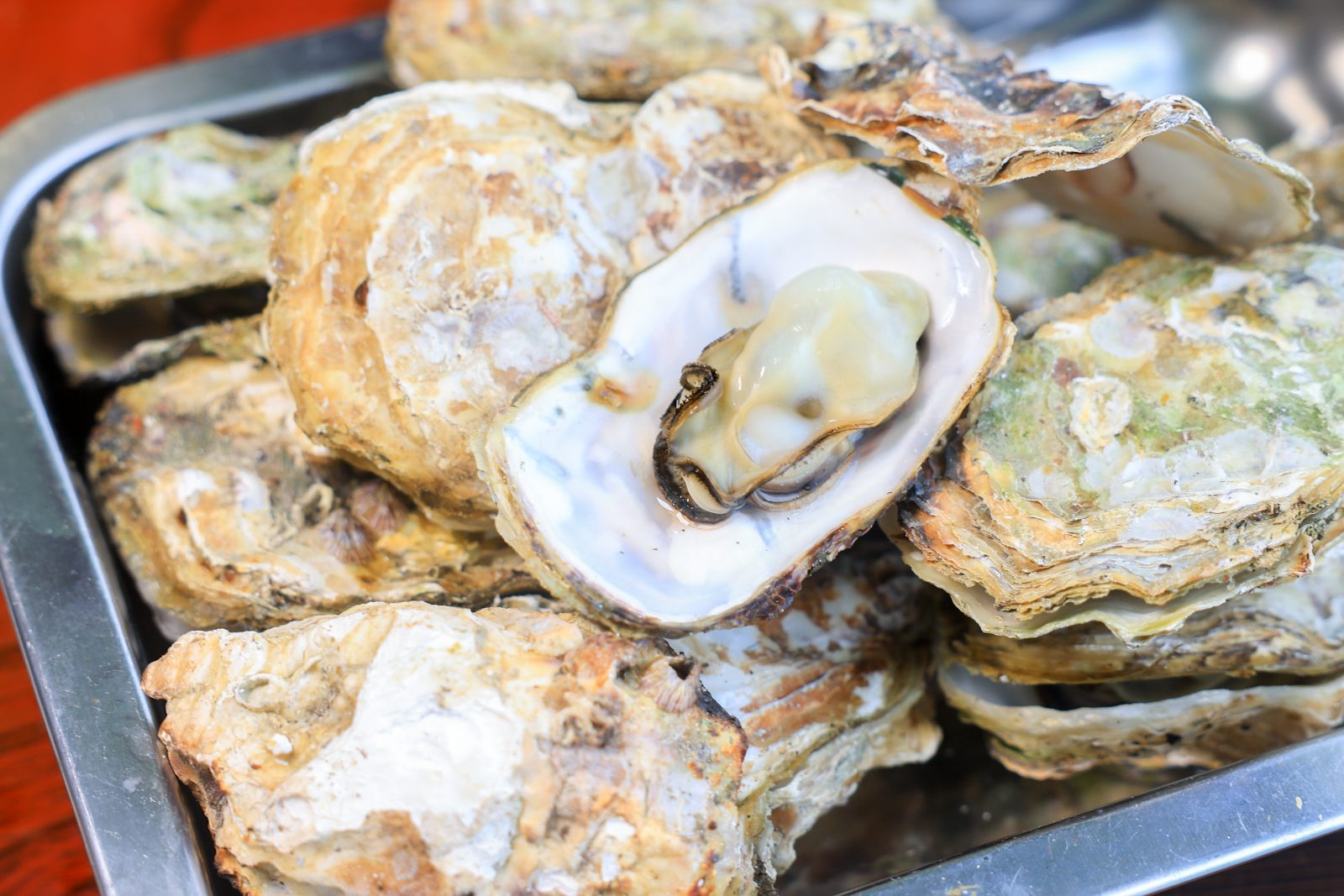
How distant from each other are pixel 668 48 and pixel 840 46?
34cm

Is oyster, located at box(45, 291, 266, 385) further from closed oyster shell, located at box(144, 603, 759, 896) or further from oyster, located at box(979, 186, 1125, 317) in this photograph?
oyster, located at box(979, 186, 1125, 317)

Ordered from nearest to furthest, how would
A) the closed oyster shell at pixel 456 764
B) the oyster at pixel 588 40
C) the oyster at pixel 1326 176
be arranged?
the closed oyster shell at pixel 456 764
the oyster at pixel 1326 176
the oyster at pixel 588 40

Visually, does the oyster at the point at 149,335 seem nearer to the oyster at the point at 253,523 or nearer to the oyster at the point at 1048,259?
the oyster at the point at 253,523

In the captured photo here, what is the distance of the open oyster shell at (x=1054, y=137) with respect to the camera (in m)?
0.92

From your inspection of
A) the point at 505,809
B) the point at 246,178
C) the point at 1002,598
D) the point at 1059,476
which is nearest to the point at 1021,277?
the point at 1059,476

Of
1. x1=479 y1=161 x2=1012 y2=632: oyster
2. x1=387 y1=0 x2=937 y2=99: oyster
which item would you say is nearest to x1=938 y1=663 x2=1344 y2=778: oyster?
x1=479 y1=161 x2=1012 y2=632: oyster

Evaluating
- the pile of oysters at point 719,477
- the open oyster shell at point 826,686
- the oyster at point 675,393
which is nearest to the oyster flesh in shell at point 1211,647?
the pile of oysters at point 719,477

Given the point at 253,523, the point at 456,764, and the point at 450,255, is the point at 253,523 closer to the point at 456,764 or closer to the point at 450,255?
the point at 450,255

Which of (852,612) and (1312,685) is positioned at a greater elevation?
(852,612)

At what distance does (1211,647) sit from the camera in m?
1.07

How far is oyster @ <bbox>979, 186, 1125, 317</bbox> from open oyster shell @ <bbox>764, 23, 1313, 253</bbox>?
10cm

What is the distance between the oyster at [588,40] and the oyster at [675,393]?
1.46 ft

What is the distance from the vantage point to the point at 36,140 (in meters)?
1.41

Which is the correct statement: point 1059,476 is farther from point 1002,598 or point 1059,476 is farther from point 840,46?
point 840,46
